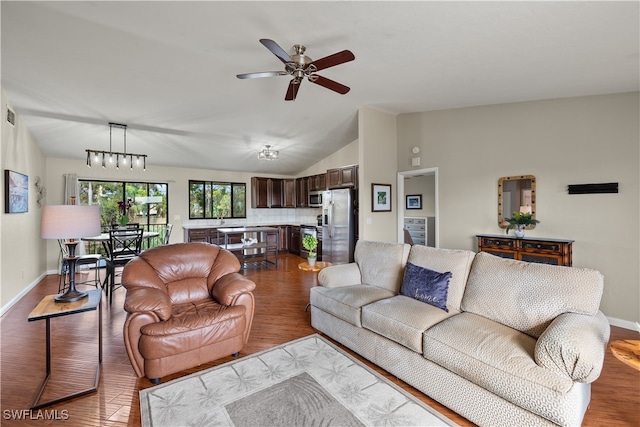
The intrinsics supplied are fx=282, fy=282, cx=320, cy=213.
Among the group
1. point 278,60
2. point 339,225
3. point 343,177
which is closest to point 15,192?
point 278,60

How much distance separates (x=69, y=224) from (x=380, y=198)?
4038 mm

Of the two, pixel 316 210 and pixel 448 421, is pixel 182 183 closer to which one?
pixel 316 210

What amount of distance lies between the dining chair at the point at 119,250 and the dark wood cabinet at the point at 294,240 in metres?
3.95

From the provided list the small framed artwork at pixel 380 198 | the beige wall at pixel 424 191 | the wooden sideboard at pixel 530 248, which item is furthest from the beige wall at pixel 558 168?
the beige wall at pixel 424 191

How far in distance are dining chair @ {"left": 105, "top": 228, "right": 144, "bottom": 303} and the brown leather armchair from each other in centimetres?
185

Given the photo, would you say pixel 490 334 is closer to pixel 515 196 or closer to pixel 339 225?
pixel 515 196

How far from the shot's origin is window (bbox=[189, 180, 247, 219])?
7246 millimetres

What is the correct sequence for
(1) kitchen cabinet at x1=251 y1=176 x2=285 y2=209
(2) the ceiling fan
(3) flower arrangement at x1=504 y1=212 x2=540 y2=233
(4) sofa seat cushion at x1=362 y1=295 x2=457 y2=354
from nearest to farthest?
(4) sofa seat cushion at x1=362 y1=295 x2=457 y2=354, (2) the ceiling fan, (3) flower arrangement at x1=504 y1=212 x2=540 y2=233, (1) kitchen cabinet at x1=251 y1=176 x2=285 y2=209

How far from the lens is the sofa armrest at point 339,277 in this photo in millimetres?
3049

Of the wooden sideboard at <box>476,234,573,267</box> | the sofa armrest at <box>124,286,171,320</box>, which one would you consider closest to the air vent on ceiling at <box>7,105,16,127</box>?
the sofa armrest at <box>124,286,171,320</box>

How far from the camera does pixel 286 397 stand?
6.59ft

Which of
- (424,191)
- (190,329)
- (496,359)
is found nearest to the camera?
(496,359)

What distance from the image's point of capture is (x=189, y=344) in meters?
2.28

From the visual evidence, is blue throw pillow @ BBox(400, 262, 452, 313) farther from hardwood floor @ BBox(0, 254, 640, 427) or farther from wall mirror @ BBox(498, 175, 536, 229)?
wall mirror @ BBox(498, 175, 536, 229)
